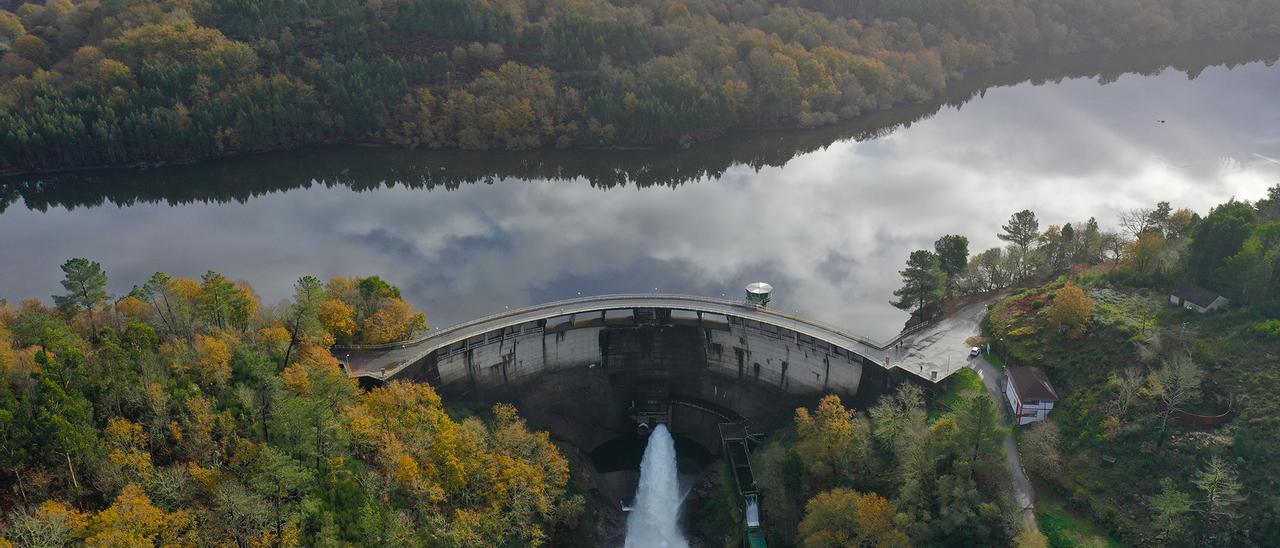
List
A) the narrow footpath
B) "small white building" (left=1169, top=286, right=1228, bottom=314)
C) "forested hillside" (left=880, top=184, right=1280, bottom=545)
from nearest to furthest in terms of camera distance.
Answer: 1. "forested hillside" (left=880, top=184, right=1280, bottom=545)
2. the narrow footpath
3. "small white building" (left=1169, top=286, right=1228, bottom=314)

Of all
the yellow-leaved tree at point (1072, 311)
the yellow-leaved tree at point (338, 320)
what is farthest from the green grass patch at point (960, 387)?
the yellow-leaved tree at point (338, 320)

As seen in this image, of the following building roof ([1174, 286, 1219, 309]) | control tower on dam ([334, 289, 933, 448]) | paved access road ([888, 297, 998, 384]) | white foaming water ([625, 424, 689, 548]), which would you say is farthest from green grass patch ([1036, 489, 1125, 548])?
white foaming water ([625, 424, 689, 548])

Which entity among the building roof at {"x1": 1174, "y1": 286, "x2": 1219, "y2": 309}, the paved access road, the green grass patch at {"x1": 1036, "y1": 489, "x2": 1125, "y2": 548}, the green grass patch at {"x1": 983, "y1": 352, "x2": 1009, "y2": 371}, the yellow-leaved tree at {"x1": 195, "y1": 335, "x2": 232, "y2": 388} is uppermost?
the yellow-leaved tree at {"x1": 195, "y1": 335, "x2": 232, "y2": 388}

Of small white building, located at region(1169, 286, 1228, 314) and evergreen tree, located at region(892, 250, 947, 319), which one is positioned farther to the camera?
evergreen tree, located at region(892, 250, 947, 319)

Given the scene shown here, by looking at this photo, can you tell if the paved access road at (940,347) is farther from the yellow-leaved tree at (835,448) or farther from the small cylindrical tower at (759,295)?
the small cylindrical tower at (759,295)

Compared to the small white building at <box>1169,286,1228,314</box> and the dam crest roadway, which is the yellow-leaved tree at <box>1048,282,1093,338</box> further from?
the dam crest roadway

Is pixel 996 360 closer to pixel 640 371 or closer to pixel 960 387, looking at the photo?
pixel 960 387

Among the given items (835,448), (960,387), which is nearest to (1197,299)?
(960,387)
